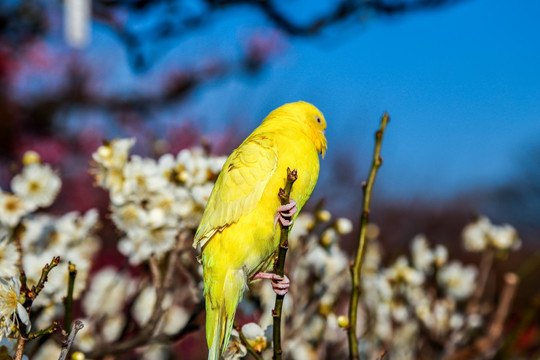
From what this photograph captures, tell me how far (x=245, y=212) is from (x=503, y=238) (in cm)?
97

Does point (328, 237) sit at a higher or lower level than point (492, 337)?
higher

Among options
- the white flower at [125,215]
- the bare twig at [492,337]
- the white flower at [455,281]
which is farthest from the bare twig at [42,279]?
the white flower at [455,281]

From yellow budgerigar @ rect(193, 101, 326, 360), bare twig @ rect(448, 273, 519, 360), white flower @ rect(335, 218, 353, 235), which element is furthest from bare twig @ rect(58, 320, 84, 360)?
bare twig @ rect(448, 273, 519, 360)

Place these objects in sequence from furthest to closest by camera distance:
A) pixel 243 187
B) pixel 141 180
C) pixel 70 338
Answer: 1. pixel 141 180
2. pixel 243 187
3. pixel 70 338

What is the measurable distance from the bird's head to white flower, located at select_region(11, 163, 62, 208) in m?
0.53

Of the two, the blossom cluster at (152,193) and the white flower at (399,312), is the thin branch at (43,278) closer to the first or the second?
the blossom cluster at (152,193)

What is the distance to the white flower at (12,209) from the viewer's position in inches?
33.3

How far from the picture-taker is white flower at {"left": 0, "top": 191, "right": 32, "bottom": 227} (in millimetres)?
846

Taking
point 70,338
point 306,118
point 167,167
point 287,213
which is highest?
point 167,167

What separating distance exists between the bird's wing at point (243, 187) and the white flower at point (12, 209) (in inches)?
18.4

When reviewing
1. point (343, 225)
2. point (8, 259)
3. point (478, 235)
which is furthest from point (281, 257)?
point (478, 235)

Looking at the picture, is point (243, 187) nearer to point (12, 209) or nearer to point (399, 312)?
point (12, 209)

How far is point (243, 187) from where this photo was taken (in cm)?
53

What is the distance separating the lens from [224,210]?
53cm
